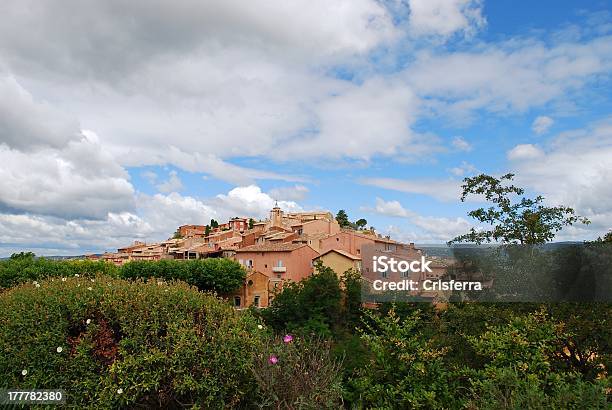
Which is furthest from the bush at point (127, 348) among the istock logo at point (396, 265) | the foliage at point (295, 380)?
the istock logo at point (396, 265)

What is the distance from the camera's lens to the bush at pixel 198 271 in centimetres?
3797

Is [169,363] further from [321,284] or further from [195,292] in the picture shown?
[321,284]

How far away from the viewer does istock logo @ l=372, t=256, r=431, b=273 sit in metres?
8.90

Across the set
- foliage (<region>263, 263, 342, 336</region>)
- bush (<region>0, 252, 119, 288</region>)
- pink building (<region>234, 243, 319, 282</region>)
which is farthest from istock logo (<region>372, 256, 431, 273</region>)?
pink building (<region>234, 243, 319, 282</region>)

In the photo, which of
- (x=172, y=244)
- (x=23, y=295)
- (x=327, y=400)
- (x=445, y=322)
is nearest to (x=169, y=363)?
(x=327, y=400)

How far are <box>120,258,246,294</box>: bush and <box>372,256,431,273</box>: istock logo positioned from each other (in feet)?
96.3

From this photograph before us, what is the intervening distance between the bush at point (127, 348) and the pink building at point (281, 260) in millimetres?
35758

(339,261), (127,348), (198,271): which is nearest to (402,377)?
(127,348)

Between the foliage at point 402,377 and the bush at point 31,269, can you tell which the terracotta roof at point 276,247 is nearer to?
the bush at point 31,269

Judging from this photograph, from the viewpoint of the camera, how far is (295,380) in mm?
4500

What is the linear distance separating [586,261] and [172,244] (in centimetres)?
6070

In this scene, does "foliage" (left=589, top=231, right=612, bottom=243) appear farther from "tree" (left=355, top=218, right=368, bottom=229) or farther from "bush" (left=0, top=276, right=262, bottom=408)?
"tree" (left=355, top=218, right=368, bottom=229)

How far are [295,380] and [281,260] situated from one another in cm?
3801

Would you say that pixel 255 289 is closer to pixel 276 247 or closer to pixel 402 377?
pixel 276 247
